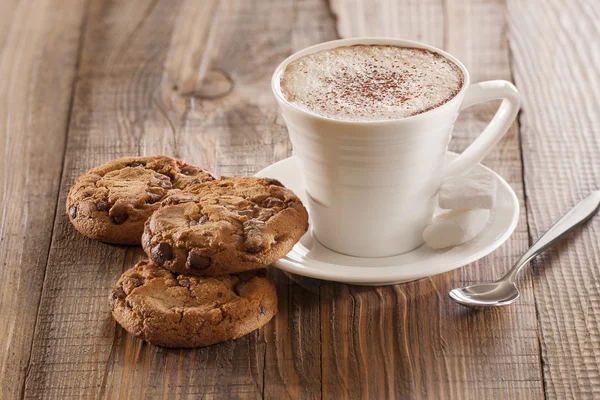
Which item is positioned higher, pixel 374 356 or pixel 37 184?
pixel 374 356

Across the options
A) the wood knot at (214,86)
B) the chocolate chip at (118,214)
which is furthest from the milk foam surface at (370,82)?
the wood knot at (214,86)

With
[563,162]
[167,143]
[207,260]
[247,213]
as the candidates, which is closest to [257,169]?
[167,143]

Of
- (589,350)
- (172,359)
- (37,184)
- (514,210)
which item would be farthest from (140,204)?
(589,350)

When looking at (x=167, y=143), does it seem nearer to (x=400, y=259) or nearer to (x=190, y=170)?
(x=190, y=170)

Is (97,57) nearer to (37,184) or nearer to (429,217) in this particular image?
(37,184)

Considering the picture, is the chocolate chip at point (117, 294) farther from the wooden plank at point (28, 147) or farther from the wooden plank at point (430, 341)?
the wooden plank at point (430, 341)

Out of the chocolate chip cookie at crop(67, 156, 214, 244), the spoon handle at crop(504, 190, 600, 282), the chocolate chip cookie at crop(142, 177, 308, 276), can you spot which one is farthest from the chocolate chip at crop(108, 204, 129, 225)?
the spoon handle at crop(504, 190, 600, 282)

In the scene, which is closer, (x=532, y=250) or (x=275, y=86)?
(x=275, y=86)
